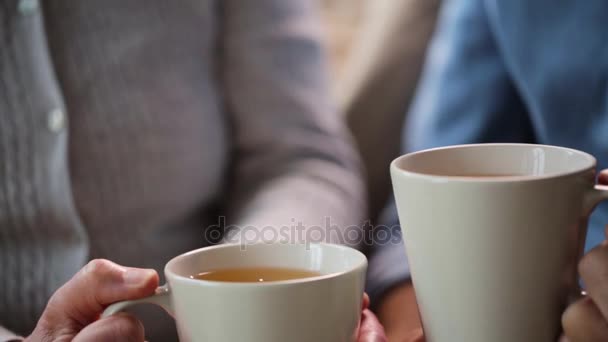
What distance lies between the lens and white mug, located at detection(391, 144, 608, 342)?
0.36m

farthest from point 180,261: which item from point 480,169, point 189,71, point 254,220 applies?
point 189,71

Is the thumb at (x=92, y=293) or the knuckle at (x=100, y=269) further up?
the knuckle at (x=100, y=269)

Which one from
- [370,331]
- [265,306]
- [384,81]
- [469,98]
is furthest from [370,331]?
[384,81]

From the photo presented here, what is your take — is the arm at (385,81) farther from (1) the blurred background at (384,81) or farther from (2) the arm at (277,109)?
(2) the arm at (277,109)

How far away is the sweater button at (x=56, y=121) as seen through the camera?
28.6 inches

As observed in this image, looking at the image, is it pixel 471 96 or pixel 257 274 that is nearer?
pixel 257 274

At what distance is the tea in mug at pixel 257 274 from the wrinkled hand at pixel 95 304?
0.05 meters

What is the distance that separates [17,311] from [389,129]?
1.85ft

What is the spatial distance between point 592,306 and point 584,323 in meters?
0.01

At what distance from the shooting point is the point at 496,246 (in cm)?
37

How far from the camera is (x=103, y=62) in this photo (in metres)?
0.78

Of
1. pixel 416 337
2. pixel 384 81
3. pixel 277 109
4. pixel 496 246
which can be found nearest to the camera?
pixel 496 246

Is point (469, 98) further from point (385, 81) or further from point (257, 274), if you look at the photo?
point (257, 274)

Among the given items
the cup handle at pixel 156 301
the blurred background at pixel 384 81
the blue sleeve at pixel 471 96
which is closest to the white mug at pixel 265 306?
the cup handle at pixel 156 301
